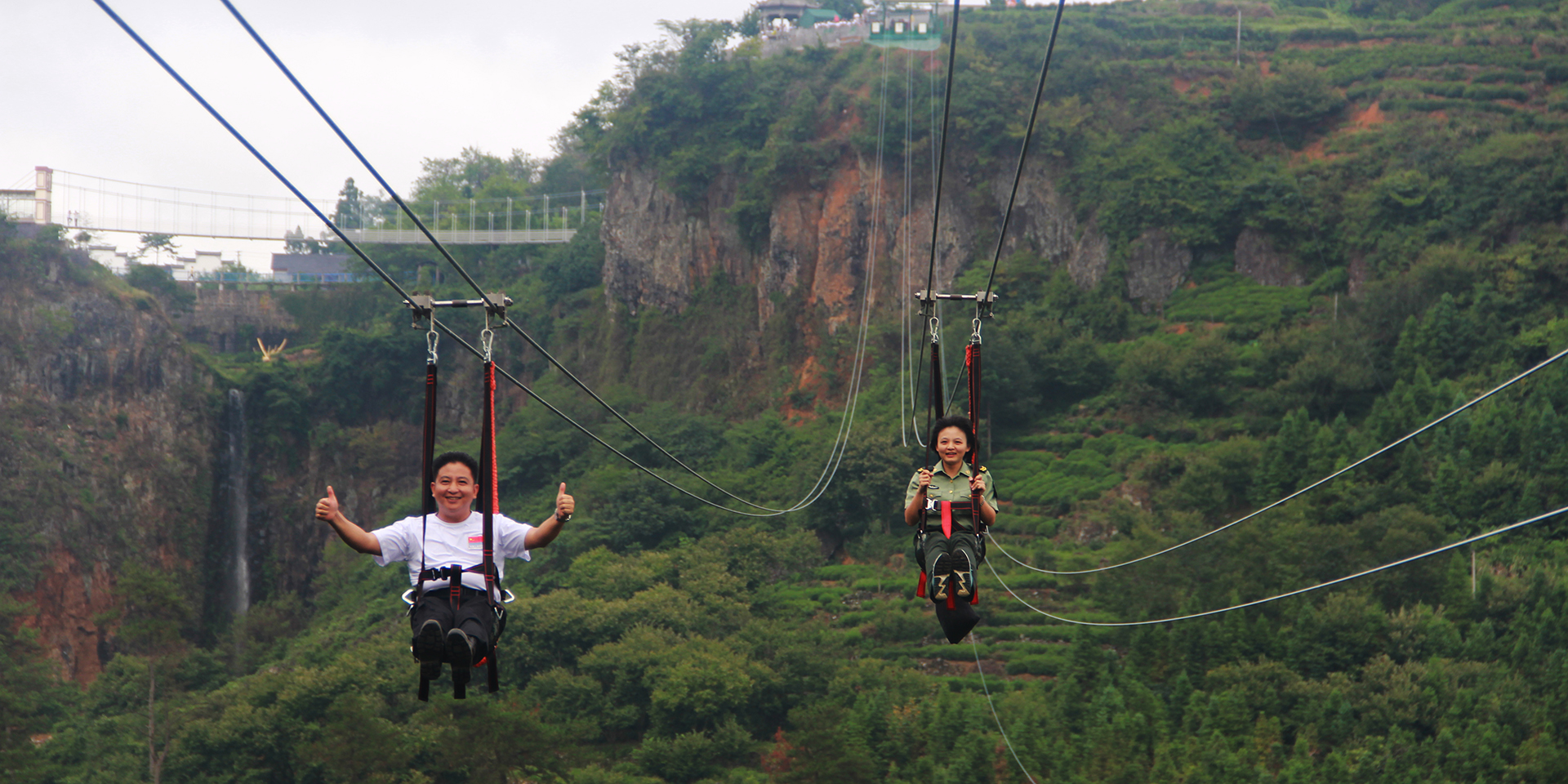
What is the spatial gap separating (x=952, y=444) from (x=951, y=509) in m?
0.42

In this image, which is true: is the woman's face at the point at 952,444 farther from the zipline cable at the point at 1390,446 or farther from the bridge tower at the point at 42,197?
the bridge tower at the point at 42,197

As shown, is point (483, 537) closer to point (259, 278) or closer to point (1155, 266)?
point (1155, 266)

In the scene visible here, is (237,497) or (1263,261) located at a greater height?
(1263,261)

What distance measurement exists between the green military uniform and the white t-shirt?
2.47 meters

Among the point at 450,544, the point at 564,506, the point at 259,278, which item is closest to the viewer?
the point at 564,506

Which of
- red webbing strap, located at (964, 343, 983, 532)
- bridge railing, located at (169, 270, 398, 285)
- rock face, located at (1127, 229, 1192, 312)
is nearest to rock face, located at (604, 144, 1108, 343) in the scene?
rock face, located at (1127, 229, 1192, 312)

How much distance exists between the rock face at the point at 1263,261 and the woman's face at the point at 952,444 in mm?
31840

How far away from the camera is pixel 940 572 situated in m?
8.12

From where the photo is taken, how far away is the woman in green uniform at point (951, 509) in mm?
8156

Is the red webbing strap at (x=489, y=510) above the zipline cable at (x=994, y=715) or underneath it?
above

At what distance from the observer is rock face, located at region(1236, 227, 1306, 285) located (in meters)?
37.5

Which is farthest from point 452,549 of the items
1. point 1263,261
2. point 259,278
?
point 259,278

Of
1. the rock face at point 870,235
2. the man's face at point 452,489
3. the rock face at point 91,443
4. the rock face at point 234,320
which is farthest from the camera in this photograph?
the rock face at point 234,320

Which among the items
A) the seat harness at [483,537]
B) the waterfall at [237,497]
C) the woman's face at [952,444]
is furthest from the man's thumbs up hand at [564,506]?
the waterfall at [237,497]
